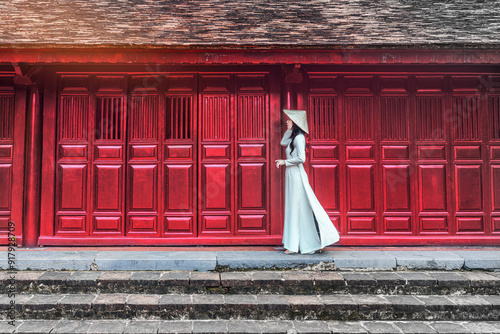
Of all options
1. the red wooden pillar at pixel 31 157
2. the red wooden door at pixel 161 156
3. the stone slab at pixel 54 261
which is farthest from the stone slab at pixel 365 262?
the red wooden pillar at pixel 31 157

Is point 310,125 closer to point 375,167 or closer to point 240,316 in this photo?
point 375,167

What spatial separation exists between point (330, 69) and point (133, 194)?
4545 millimetres

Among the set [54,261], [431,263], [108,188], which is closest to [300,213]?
[431,263]

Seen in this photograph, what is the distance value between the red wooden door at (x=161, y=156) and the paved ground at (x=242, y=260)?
0.69 m

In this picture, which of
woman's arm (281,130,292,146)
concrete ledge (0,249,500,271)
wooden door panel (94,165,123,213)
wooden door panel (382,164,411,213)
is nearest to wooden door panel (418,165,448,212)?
wooden door panel (382,164,411,213)

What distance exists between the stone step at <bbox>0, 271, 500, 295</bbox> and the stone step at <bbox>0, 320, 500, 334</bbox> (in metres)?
0.55

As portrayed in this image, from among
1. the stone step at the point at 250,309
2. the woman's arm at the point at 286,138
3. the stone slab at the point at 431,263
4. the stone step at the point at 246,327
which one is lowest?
the stone step at the point at 246,327

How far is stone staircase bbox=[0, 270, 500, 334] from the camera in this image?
12.9 ft

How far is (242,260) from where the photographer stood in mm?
5090

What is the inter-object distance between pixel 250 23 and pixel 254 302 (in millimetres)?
4929

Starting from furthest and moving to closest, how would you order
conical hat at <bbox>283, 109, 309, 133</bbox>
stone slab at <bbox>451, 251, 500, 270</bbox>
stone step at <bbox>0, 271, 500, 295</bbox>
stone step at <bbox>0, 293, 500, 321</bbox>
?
conical hat at <bbox>283, 109, 309, 133</bbox>, stone slab at <bbox>451, 251, 500, 270</bbox>, stone step at <bbox>0, 271, 500, 295</bbox>, stone step at <bbox>0, 293, 500, 321</bbox>

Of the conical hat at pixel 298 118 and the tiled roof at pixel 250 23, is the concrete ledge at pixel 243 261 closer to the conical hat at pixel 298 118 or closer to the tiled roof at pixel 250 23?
the conical hat at pixel 298 118

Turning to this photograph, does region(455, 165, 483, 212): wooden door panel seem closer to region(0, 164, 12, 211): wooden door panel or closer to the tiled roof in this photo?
the tiled roof

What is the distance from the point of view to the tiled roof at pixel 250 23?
535 centimetres
